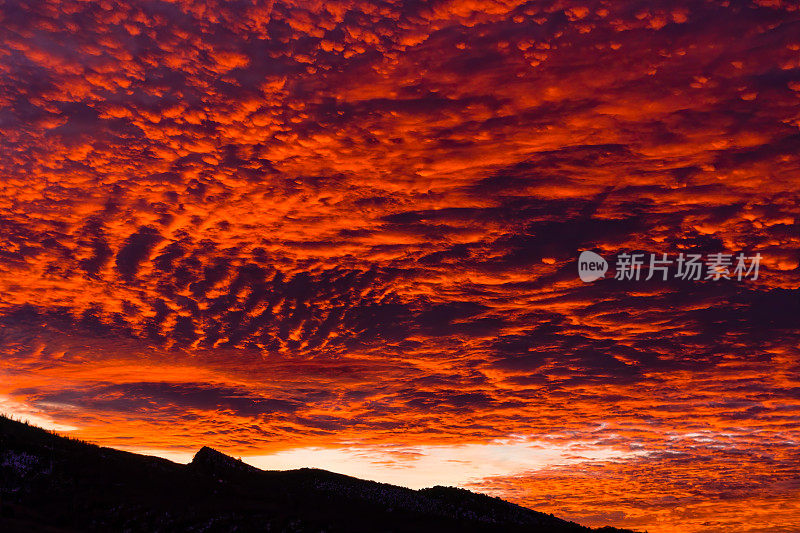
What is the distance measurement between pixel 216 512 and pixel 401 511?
13.0 m

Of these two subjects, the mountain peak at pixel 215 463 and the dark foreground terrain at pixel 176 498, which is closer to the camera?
the dark foreground terrain at pixel 176 498

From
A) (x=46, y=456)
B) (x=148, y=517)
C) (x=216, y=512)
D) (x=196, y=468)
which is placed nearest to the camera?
(x=148, y=517)

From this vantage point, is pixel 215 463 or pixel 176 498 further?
pixel 215 463

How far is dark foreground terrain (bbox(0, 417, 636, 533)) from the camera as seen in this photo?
102 ft

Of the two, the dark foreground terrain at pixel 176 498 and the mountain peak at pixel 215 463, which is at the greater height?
the mountain peak at pixel 215 463

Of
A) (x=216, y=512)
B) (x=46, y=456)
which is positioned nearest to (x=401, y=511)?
(x=216, y=512)

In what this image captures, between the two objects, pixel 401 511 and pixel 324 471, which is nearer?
pixel 401 511

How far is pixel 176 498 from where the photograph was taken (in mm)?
35312

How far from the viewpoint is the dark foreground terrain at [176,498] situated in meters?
31.0

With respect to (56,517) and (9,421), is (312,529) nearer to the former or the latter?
(56,517)

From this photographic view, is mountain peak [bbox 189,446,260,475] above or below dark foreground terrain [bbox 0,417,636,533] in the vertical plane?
above

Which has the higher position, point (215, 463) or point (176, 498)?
point (215, 463)

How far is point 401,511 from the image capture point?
40375 millimetres

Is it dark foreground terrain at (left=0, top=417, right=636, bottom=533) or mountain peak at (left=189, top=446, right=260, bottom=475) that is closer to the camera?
dark foreground terrain at (left=0, top=417, right=636, bottom=533)
